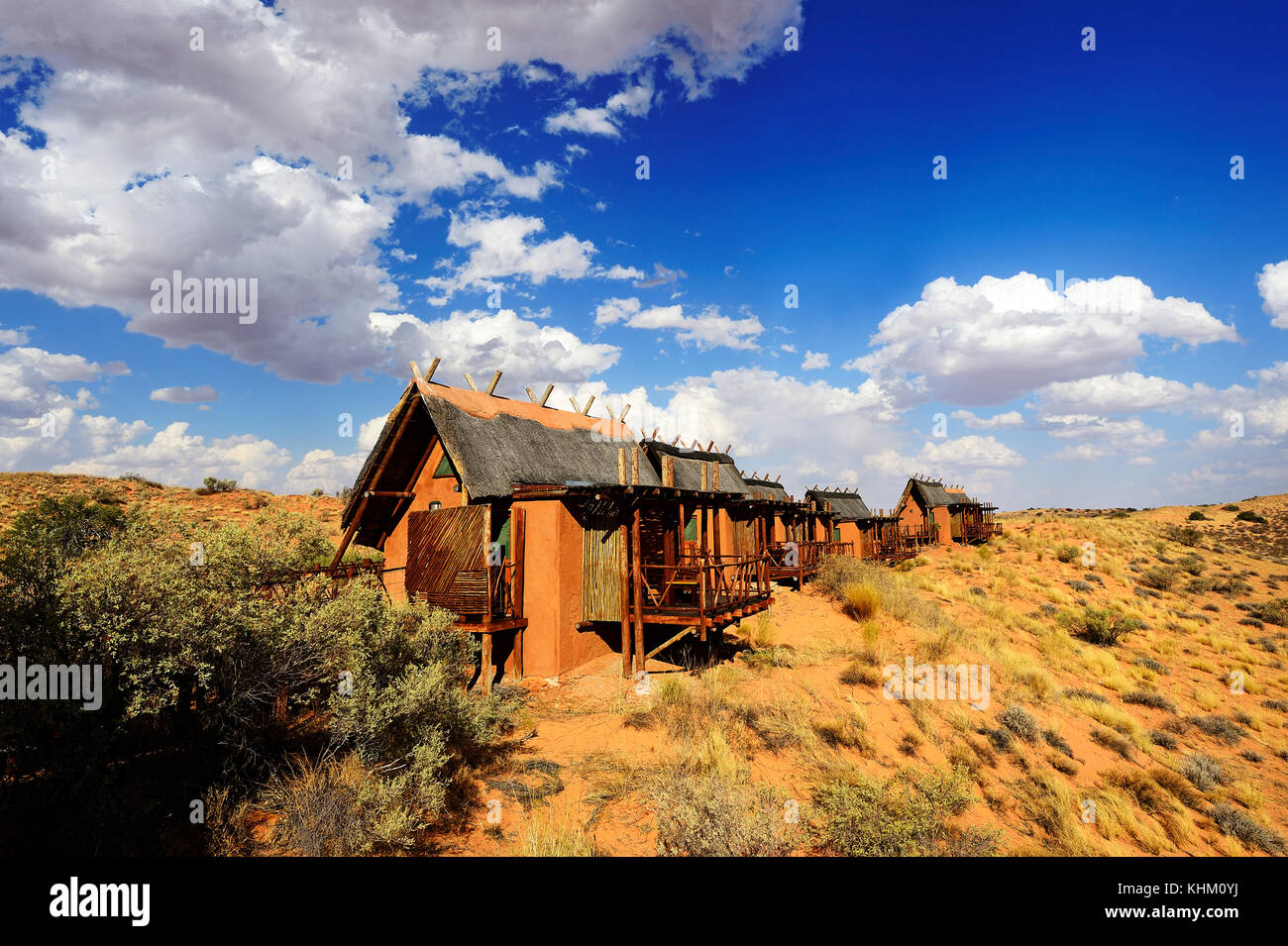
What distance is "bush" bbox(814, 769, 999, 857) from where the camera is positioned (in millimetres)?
6594

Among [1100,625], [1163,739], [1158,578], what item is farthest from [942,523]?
[1163,739]

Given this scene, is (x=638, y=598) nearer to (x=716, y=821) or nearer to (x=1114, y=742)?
(x=716, y=821)

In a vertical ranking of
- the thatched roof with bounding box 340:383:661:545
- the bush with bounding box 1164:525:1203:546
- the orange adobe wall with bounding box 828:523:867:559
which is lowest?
the bush with bounding box 1164:525:1203:546

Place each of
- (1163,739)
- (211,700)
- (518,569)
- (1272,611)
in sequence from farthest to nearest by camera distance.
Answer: (1272,611), (518,569), (1163,739), (211,700)

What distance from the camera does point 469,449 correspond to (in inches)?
510

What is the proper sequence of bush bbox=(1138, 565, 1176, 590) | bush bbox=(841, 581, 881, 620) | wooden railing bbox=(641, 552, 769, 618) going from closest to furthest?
wooden railing bbox=(641, 552, 769, 618), bush bbox=(841, 581, 881, 620), bush bbox=(1138, 565, 1176, 590)

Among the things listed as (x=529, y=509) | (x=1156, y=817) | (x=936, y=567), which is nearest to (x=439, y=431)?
(x=529, y=509)

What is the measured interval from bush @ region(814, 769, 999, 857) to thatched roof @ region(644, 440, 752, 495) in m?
11.2

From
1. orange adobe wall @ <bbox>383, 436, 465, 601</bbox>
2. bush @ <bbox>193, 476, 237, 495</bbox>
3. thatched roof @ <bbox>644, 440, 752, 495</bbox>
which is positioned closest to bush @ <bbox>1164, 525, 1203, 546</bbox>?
thatched roof @ <bbox>644, 440, 752, 495</bbox>

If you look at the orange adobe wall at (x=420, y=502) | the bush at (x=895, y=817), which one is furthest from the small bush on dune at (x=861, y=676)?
the orange adobe wall at (x=420, y=502)

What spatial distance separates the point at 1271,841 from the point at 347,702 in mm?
13556

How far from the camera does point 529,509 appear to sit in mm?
13227

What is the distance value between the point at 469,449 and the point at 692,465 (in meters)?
11.7

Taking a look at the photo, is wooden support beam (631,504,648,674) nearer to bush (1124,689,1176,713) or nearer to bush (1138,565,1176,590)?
bush (1124,689,1176,713)
